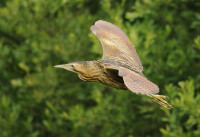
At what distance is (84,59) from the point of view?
7.19 metres

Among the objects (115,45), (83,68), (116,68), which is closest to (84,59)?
(115,45)

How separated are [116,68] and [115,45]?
86 centimetres

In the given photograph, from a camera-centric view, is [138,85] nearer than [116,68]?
Yes

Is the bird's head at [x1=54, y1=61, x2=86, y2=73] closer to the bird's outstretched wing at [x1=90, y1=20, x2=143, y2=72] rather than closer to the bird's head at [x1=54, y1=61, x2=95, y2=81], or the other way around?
the bird's head at [x1=54, y1=61, x2=95, y2=81]

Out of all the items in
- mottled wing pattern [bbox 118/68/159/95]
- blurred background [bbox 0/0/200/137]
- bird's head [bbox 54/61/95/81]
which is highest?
mottled wing pattern [bbox 118/68/159/95]

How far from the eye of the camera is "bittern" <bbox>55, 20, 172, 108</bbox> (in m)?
2.67

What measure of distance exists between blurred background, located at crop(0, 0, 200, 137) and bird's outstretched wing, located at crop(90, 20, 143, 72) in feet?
5.14

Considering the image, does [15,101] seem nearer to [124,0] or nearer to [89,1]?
[89,1]

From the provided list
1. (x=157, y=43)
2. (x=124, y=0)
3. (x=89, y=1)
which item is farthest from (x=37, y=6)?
(x=157, y=43)

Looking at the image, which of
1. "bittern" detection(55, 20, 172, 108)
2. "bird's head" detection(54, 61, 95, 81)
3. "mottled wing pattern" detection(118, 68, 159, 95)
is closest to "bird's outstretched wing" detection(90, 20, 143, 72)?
"bittern" detection(55, 20, 172, 108)

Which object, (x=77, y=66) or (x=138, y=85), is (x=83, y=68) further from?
(x=138, y=85)

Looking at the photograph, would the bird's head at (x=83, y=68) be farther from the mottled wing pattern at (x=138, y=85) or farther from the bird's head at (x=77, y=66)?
the mottled wing pattern at (x=138, y=85)

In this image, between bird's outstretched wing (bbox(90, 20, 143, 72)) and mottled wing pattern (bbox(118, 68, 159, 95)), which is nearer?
mottled wing pattern (bbox(118, 68, 159, 95))

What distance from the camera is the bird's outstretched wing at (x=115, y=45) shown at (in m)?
3.57
